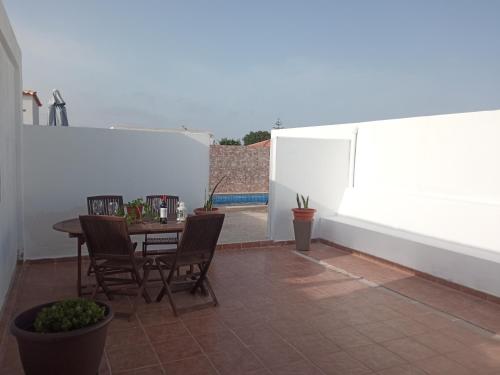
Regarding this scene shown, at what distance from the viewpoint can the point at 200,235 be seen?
4168mm

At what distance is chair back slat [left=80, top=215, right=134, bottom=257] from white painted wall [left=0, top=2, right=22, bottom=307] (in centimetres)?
87

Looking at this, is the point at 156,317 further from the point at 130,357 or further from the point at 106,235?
the point at 106,235

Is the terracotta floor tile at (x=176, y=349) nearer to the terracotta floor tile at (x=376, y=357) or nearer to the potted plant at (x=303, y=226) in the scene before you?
the terracotta floor tile at (x=376, y=357)

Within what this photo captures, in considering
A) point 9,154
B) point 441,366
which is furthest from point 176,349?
point 9,154

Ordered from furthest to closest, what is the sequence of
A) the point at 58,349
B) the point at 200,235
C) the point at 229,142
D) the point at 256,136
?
the point at 256,136 < the point at 229,142 < the point at 200,235 < the point at 58,349

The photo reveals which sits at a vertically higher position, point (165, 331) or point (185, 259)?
point (185, 259)

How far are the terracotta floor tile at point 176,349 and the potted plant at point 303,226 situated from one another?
366cm

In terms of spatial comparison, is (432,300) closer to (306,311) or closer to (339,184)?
(306,311)

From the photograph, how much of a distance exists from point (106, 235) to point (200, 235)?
35.3 inches

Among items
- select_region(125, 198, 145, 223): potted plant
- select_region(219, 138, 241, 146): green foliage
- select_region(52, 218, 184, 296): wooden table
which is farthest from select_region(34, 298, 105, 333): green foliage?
select_region(219, 138, 241, 146): green foliage

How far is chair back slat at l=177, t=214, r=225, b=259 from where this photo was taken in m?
4.01

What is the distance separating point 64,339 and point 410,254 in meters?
4.80

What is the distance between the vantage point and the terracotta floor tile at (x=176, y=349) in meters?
3.25

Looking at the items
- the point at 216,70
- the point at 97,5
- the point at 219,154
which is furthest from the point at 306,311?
the point at 216,70
